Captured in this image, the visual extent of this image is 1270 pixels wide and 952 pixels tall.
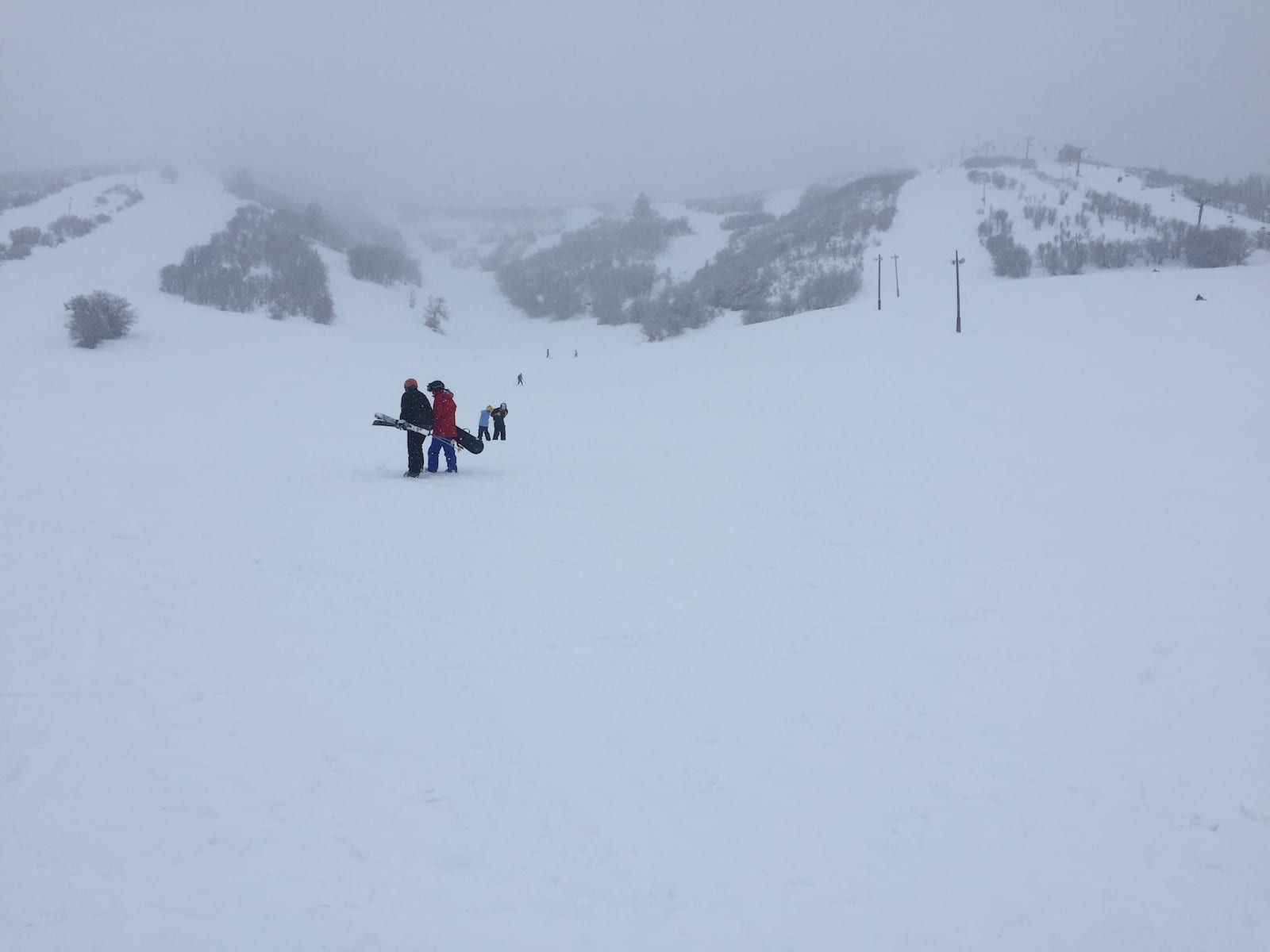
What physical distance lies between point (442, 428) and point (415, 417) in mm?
556

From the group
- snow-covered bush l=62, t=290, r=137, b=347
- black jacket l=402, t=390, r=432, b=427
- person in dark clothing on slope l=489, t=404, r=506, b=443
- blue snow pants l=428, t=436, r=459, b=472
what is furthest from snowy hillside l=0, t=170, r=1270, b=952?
snow-covered bush l=62, t=290, r=137, b=347

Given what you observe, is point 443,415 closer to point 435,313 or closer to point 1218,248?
point 435,313

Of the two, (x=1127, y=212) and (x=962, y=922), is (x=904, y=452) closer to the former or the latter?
(x=962, y=922)

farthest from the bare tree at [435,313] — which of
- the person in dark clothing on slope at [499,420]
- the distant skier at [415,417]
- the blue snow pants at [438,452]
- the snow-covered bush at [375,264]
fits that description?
the distant skier at [415,417]

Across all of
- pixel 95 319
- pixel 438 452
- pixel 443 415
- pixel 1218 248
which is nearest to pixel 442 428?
pixel 443 415

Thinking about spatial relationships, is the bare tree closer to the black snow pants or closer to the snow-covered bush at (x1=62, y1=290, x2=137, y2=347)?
the snow-covered bush at (x1=62, y1=290, x2=137, y2=347)

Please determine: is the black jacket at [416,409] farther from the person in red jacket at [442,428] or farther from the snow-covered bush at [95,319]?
the snow-covered bush at [95,319]

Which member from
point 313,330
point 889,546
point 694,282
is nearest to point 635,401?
point 889,546

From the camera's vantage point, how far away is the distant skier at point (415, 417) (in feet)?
44.2

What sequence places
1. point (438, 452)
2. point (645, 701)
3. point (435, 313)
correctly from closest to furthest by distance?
point (645, 701)
point (438, 452)
point (435, 313)

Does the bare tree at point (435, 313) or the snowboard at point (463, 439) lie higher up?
the bare tree at point (435, 313)

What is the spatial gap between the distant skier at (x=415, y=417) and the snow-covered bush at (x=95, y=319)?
91.8 ft

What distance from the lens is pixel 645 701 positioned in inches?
224

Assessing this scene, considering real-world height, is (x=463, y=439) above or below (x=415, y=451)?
above
